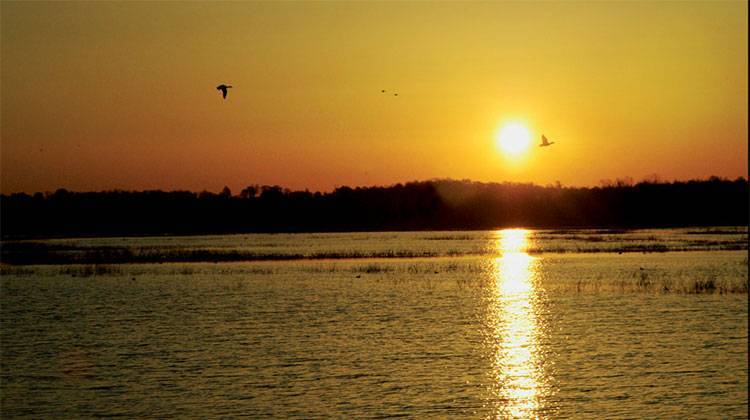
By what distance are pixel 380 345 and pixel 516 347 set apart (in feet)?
13.5

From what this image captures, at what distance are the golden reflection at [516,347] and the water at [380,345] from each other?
0.08m

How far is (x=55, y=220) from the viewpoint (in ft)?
465

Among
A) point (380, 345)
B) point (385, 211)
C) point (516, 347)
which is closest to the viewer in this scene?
point (380, 345)

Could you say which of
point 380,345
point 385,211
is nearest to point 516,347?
point 380,345

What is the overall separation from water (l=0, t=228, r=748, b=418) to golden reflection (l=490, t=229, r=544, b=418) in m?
0.08

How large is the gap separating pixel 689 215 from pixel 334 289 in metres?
111

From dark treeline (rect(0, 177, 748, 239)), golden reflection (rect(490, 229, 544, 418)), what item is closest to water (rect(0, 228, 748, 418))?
golden reflection (rect(490, 229, 544, 418))

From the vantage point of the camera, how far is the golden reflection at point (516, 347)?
21.0m

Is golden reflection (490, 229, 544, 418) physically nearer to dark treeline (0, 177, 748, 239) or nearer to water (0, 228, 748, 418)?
water (0, 228, 748, 418)

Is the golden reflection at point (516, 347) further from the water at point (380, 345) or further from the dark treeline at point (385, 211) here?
the dark treeline at point (385, 211)

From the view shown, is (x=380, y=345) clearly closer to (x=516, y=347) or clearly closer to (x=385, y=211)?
(x=516, y=347)

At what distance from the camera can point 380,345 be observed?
28.5 meters

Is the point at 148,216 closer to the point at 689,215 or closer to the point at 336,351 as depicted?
the point at 689,215

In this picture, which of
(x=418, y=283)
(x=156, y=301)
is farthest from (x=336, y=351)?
(x=418, y=283)
